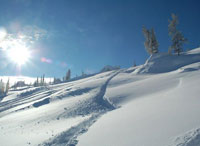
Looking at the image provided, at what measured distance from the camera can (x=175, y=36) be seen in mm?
33594

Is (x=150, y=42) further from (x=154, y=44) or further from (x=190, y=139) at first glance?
(x=190, y=139)

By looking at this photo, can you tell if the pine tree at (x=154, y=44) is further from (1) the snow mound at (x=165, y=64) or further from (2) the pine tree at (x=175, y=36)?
(1) the snow mound at (x=165, y=64)

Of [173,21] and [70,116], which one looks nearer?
[70,116]

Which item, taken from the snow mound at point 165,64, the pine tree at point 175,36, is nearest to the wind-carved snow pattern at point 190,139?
the snow mound at point 165,64

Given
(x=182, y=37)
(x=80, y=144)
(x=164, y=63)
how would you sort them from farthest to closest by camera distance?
1. (x=182, y=37)
2. (x=164, y=63)
3. (x=80, y=144)

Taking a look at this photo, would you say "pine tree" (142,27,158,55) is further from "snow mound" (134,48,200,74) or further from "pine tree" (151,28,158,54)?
"snow mound" (134,48,200,74)

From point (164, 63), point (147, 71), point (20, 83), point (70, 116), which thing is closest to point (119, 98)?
point (70, 116)

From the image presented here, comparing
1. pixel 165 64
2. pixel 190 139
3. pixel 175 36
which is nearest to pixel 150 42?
pixel 175 36

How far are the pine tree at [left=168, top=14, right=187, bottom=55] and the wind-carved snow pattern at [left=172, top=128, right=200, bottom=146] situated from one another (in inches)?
1341

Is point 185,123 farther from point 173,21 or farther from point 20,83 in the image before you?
point 20,83

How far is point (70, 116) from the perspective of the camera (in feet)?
34.0

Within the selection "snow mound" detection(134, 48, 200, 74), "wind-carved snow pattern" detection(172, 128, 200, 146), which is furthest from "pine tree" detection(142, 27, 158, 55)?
"wind-carved snow pattern" detection(172, 128, 200, 146)

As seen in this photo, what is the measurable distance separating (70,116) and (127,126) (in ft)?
17.9

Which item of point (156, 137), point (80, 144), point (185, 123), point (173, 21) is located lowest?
point (80, 144)
